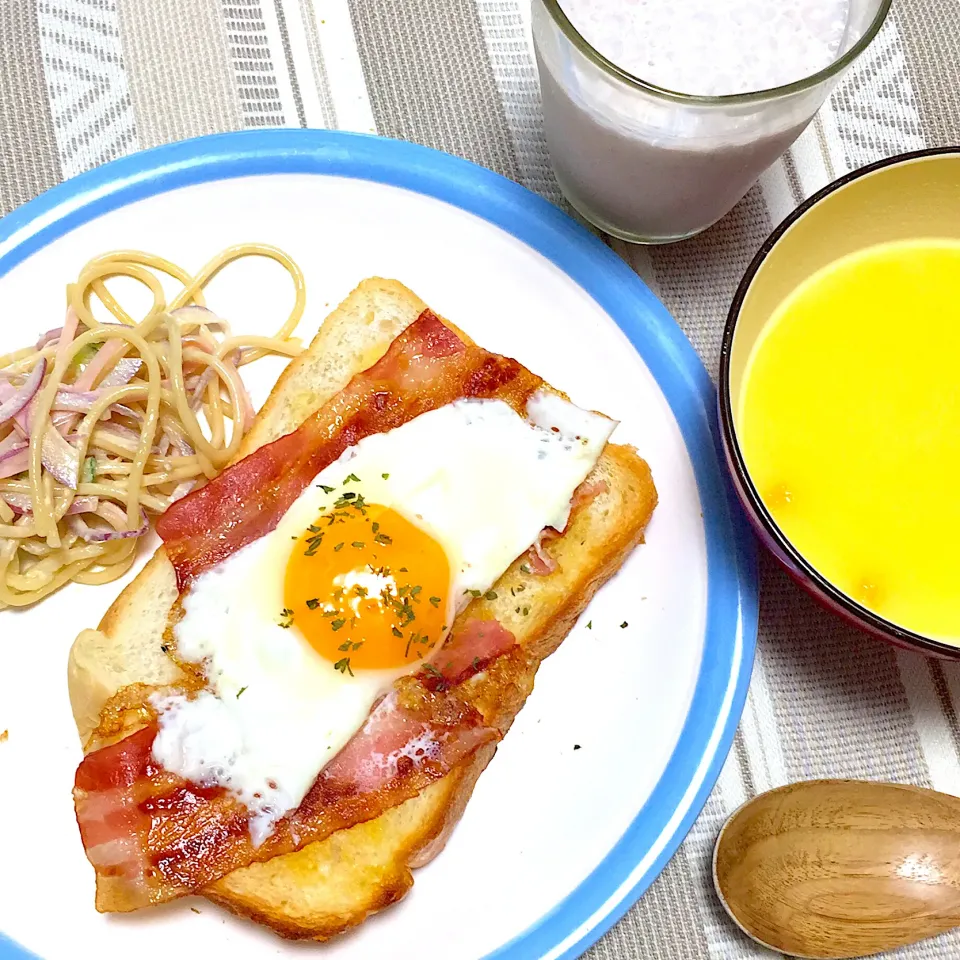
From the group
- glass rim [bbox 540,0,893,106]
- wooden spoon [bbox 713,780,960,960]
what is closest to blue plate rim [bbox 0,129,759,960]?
wooden spoon [bbox 713,780,960,960]

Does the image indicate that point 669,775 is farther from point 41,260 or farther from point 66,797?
point 41,260

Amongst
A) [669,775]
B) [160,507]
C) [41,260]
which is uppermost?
[41,260]

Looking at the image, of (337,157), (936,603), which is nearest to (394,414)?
(337,157)

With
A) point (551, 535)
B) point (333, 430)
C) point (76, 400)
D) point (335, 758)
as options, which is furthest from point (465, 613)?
point (76, 400)

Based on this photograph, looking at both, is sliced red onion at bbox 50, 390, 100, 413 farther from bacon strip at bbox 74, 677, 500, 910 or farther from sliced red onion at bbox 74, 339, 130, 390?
bacon strip at bbox 74, 677, 500, 910

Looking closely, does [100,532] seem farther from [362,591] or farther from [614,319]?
[614,319]
